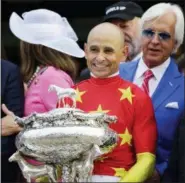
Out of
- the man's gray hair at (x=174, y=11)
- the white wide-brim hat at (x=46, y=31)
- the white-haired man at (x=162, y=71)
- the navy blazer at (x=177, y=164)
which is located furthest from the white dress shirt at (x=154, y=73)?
the navy blazer at (x=177, y=164)

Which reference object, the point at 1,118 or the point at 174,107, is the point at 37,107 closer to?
the point at 1,118

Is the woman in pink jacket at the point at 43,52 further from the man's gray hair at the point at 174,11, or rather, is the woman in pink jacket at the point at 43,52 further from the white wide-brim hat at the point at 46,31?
the man's gray hair at the point at 174,11

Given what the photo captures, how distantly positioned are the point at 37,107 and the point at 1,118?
23 cm

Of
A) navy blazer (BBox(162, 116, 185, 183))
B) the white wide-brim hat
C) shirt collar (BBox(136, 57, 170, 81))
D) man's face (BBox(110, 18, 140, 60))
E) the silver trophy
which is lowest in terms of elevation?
navy blazer (BBox(162, 116, 185, 183))

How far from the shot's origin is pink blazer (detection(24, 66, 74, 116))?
3.65m

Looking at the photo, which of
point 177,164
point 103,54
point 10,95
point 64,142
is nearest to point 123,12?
point 10,95

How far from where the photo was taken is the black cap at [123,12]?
4.42 meters

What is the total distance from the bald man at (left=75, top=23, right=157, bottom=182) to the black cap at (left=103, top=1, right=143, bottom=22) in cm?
113

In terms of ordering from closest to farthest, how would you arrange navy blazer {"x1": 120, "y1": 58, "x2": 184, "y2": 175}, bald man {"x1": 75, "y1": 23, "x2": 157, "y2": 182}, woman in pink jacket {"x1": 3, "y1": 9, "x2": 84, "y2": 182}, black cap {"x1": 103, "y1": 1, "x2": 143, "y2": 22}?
1. bald man {"x1": 75, "y1": 23, "x2": 157, "y2": 182}
2. navy blazer {"x1": 120, "y1": 58, "x2": 184, "y2": 175}
3. woman in pink jacket {"x1": 3, "y1": 9, "x2": 84, "y2": 182}
4. black cap {"x1": 103, "y1": 1, "x2": 143, "y2": 22}

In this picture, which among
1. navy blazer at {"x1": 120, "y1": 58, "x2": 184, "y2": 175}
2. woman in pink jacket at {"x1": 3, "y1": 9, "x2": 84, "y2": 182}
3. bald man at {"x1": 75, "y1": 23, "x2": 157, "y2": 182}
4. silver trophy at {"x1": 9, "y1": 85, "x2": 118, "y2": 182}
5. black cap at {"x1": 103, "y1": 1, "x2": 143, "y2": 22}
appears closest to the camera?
silver trophy at {"x1": 9, "y1": 85, "x2": 118, "y2": 182}

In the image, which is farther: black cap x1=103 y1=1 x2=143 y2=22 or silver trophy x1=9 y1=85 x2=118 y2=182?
black cap x1=103 y1=1 x2=143 y2=22

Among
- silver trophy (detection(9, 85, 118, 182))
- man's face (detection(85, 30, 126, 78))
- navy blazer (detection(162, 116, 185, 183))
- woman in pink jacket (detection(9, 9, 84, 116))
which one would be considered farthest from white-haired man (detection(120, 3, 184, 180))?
silver trophy (detection(9, 85, 118, 182))

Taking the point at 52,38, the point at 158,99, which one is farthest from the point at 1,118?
the point at 158,99

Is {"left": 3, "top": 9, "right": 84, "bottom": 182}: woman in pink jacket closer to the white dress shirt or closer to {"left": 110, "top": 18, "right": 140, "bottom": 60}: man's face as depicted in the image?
the white dress shirt
